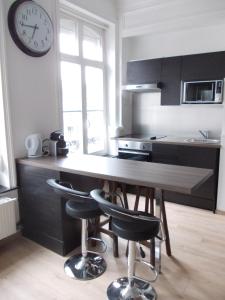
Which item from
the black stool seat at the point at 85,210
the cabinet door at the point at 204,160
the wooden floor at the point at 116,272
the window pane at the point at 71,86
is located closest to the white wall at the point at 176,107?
the cabinet door at the point at 204,160

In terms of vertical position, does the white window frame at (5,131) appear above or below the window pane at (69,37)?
below

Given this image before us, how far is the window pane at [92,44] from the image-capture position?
3.77 metres

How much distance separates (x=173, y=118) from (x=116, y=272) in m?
2.69

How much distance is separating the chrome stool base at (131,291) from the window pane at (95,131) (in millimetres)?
2350

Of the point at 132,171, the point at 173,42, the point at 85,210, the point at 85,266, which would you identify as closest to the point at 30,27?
the point at 132,171

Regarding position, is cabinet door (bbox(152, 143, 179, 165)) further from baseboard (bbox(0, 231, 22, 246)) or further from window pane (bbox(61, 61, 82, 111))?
baseboard (bbox(0, 231, 22, 246))

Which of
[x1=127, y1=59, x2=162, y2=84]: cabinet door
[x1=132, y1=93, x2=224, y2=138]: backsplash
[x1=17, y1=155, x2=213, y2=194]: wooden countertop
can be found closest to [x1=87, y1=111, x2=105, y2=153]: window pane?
A: [x1=132, y1=93, x2=224, y2=138]: backsplash

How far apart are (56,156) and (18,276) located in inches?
47.3

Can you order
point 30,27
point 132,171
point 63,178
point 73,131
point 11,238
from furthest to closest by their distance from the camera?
1. point 73,131
2. point 11,238
3. point 30,27
4. point 63,178
5. point 132,171

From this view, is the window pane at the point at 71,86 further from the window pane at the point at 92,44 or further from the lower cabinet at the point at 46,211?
the lower cabinet at the point at 46,211

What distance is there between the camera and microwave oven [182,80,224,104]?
333cm

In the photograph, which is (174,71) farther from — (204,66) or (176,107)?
(176,107)

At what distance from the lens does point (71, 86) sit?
3.61 m

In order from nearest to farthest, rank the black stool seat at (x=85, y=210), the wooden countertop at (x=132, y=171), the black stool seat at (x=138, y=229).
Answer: the black stool seat at (x=138, y=229) → the wooden countertop at (x=132, y=171) → the black stool seat at (x=85, y=210)
